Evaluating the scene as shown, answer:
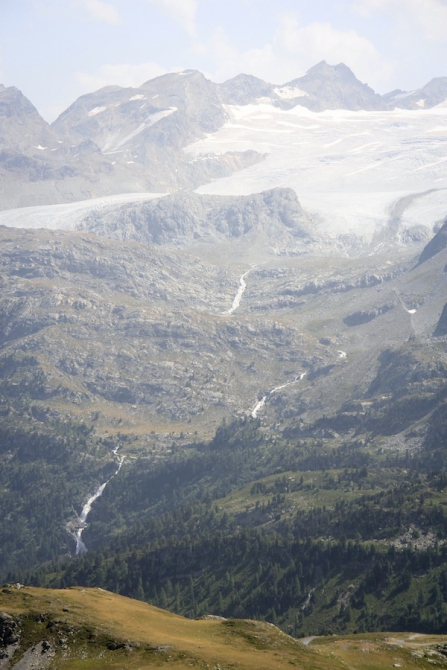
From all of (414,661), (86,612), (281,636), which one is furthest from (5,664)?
(414,661)

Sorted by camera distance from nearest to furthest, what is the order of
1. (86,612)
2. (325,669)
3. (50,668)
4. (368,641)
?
(50,668) < (325,669) < (86,612) < (368,641)

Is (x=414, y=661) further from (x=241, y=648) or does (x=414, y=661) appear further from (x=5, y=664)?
(x=5, y=664)

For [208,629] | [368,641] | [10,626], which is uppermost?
[10,626]

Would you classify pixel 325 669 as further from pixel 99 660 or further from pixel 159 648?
pixel 99 660

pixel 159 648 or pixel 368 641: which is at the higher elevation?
pixel 159 648

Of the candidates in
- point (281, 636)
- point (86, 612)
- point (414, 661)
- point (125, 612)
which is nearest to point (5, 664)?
point (86, 612)

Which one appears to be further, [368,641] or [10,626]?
[368,641]

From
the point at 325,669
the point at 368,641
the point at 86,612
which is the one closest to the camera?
the point at 325,669
